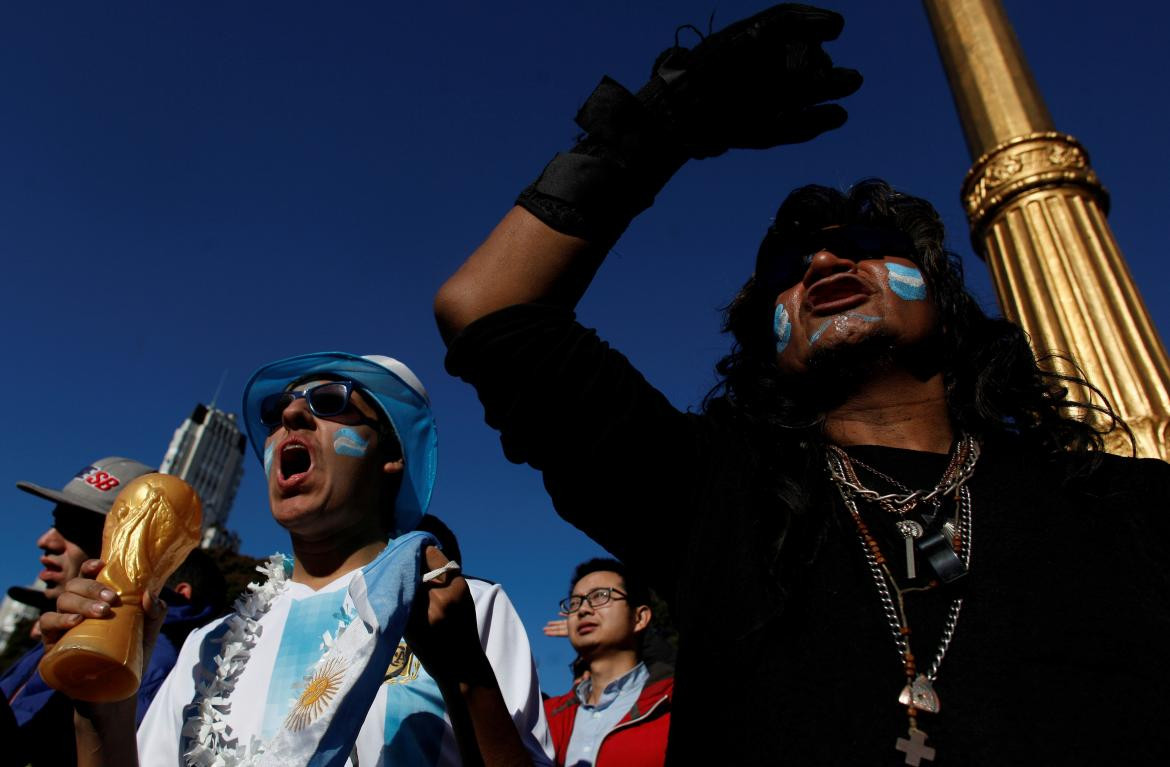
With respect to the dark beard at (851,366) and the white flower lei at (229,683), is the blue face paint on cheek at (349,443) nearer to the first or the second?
the white flower lei at (229,683)

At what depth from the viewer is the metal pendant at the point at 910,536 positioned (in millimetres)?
1360

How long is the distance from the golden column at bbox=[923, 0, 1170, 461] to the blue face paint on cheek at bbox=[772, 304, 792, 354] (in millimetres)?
3012

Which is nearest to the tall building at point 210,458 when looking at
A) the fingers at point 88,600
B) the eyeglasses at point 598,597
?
the eyeglasses at point 598,597

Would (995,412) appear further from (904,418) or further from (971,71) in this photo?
(971,71)

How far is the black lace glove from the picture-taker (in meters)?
1.36

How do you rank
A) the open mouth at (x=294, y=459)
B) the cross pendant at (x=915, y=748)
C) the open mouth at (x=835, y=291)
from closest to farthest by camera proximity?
the cross pendant at (x=915, y=748) → the open mouth at (x=835, y=291) → the open mouth at (x=294, y=459)

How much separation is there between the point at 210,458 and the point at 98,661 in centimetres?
9642

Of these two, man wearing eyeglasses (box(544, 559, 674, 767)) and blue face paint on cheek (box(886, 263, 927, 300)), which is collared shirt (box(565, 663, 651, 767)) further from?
blue face paint on cheek (box(886, 263, 927, 300))

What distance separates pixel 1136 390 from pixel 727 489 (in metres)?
4.25

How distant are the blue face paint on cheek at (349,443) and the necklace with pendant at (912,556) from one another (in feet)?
4.58

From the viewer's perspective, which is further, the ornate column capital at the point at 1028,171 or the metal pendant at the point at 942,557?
the ornate column capital at the point at 1028,171

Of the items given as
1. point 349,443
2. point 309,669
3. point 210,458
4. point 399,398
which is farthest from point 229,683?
point 210,458

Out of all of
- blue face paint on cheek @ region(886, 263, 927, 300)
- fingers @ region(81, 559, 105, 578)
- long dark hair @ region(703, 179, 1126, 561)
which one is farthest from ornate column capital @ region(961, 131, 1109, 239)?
fingers @ region(81, 559, 105, 578)

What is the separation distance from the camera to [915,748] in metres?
1.09
